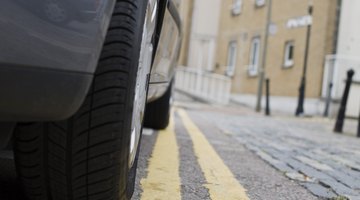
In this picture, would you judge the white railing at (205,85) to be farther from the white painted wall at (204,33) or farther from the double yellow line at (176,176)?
the double yellow line at (176,176)

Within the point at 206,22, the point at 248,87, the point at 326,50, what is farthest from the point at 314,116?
the point at 206,22

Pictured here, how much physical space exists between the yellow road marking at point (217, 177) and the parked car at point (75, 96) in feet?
3.27

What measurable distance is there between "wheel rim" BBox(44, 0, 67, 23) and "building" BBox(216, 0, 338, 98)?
1648cm

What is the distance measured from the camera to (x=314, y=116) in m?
17.1

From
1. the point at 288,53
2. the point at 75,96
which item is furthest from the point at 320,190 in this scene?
the point at 288,53

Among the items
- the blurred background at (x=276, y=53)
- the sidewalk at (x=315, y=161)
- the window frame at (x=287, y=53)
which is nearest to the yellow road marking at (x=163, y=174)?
the sidewalk at (x=315, y=161)

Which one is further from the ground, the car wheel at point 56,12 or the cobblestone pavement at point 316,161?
the car wheel at point 56,12

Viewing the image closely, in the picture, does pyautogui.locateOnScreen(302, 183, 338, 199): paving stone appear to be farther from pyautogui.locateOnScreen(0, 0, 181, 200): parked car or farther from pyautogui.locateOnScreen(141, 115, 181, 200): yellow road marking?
pyautogui.locateOnScreen(0, 0, 181, 200): parked car

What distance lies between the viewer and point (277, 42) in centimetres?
2080

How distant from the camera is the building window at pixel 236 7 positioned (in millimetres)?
24891

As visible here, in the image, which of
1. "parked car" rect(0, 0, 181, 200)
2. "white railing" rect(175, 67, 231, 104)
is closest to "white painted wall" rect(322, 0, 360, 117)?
"white railing" rect(175, 67, 231, 104)

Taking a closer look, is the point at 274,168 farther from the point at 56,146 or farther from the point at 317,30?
the point at 317,30

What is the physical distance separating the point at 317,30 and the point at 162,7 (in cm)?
1580

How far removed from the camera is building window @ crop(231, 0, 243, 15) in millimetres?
24891
